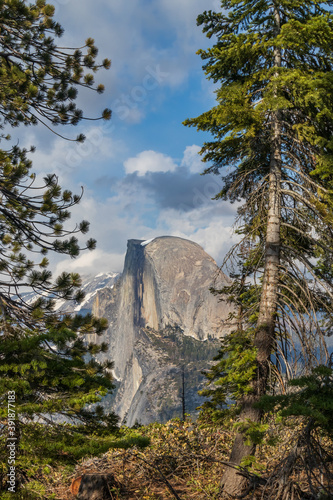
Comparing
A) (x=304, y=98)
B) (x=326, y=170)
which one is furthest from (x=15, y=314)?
(x=304, y=98)

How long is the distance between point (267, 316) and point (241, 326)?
79.8 inches

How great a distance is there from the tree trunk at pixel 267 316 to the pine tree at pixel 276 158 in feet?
0.06

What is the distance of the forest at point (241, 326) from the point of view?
3.82 metres

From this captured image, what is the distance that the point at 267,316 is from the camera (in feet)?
21.5

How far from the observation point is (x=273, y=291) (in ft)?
21.8

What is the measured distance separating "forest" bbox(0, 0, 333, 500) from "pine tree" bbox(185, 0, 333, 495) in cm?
3

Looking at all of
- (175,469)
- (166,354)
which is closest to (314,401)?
(175,469)

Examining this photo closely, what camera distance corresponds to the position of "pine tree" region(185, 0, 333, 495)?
20.1ft

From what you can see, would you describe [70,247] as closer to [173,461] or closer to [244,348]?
[244,348]

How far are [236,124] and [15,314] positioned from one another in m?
4.98

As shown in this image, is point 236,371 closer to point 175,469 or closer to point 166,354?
point 175,469

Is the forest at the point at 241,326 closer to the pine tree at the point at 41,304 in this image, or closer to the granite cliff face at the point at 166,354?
the pine tree at the point at 41,304

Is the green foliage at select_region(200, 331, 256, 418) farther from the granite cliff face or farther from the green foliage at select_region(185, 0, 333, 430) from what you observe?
the granite cliff face

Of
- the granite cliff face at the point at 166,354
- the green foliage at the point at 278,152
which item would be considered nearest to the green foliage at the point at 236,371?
the green foliage at the point at 278,152
